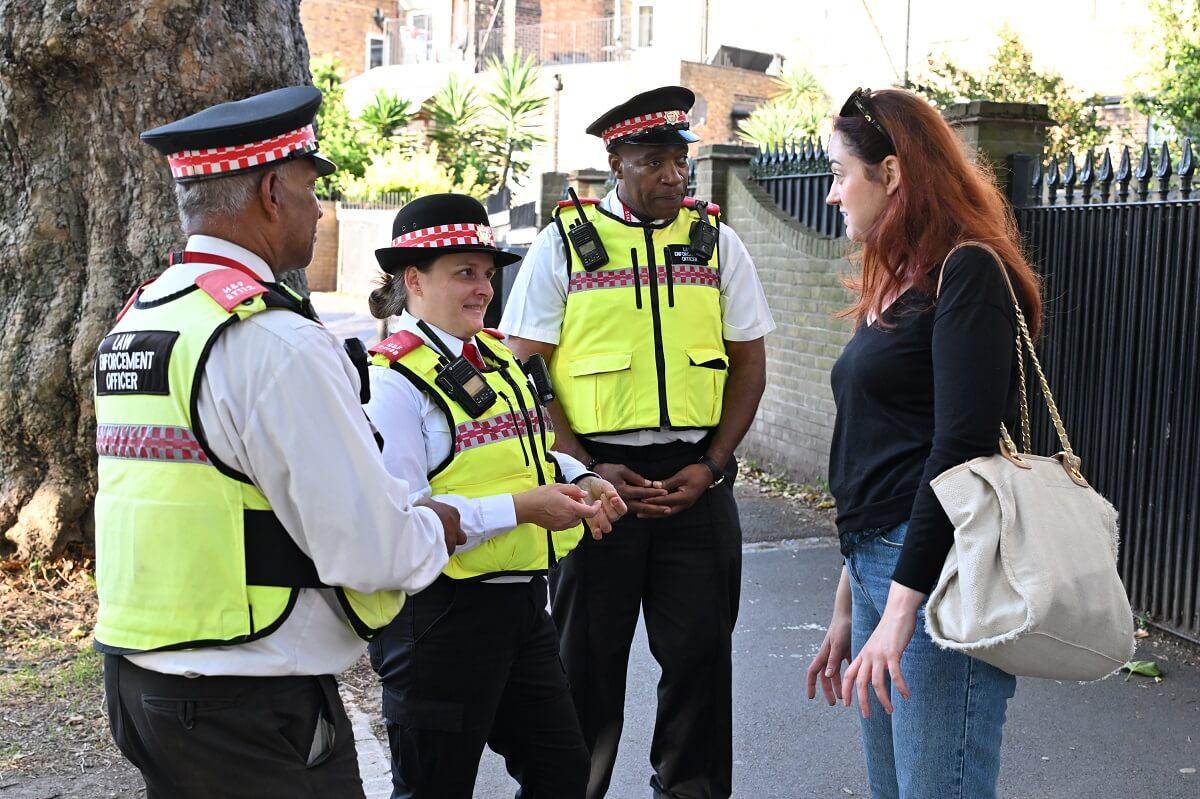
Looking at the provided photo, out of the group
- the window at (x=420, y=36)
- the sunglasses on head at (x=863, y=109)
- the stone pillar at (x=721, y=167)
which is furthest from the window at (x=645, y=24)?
the sunglasses on head at (x=863, y=109)

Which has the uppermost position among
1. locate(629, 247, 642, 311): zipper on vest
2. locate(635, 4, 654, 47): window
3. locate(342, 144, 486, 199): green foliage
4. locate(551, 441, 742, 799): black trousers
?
locate(635, 4, 654, 47): window

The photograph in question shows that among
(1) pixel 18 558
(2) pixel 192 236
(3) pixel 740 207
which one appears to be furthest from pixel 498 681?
(3) pixel 740 207

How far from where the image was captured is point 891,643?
2373 mm

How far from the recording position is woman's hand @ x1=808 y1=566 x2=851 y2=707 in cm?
294

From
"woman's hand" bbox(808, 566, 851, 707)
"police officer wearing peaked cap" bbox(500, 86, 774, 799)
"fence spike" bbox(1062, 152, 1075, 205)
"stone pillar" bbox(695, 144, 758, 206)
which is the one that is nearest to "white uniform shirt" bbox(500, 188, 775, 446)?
"police officer wearing peaked cap" bbox(500, 86, 774, 799)

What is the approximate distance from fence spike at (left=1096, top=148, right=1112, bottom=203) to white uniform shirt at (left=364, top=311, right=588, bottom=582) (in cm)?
420

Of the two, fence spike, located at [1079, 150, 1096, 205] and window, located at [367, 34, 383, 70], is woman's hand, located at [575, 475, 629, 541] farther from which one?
window, located at [367, 34, 383, 70]

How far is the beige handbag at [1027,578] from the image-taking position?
2.20 metres

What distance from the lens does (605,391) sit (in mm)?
3744

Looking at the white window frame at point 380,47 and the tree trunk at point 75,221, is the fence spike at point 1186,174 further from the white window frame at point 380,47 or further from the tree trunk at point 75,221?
the white window frame at point 380,47

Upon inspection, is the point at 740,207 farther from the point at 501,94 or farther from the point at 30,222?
the point at 501,94

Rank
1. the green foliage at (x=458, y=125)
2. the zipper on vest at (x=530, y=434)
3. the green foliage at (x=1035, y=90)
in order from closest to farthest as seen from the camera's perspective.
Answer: the zipper on vest at (x=530, y=434) → the green foliage at (x=1035, y=90) → the green foliage at (x=458, y=125)

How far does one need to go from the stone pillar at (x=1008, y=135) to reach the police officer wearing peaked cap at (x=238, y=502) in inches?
195

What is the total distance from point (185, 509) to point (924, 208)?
1.52 m
